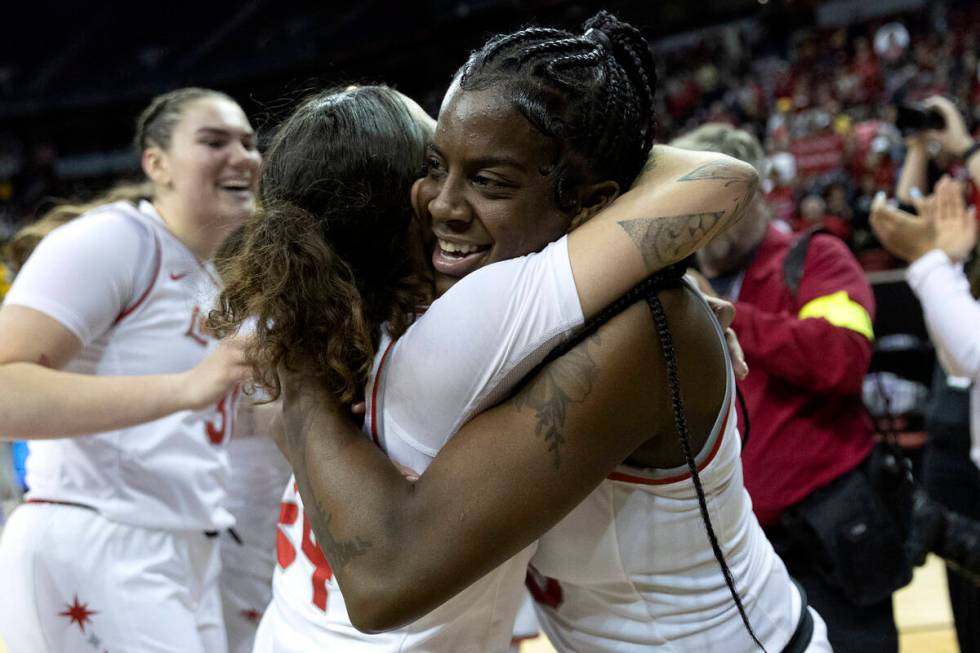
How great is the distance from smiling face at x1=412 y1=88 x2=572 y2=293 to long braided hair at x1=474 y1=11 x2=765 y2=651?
2 cm

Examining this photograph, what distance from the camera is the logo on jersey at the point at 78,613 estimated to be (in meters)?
2.06

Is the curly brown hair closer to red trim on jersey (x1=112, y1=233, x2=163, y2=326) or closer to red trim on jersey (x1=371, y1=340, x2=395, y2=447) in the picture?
red trim on jersey (x1=371, y1=340, x2=395, y2=447)

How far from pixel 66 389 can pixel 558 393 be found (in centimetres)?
122

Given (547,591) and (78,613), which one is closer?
(547,591)

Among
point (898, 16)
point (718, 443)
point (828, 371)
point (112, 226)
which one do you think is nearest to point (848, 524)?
point (828, 371)

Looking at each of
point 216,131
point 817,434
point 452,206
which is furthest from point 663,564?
point 216,131

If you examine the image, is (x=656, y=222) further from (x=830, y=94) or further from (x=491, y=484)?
(x=830, y=94)

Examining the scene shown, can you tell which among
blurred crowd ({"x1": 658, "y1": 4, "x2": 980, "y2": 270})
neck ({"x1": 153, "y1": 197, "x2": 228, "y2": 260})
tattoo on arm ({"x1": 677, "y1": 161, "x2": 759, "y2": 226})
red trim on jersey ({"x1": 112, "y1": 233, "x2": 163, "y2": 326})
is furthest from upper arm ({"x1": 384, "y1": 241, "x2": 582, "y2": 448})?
blurred crowd ({"x1": 658, "y1": 4, "x2": 980, "y2": 270})

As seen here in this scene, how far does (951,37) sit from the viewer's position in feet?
40.8

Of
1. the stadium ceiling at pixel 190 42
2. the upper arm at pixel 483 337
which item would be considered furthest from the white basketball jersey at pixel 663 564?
the stadium ceiling at pixel 190 42

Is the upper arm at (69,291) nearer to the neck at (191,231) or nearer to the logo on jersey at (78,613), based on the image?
the neck at (191,231)

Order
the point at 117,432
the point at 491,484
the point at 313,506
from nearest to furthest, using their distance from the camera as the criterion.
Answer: the point at 491,484 < the point at 313,506 < the point at 117,432

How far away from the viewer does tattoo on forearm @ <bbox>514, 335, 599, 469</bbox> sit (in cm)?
112

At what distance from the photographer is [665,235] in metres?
1.18
